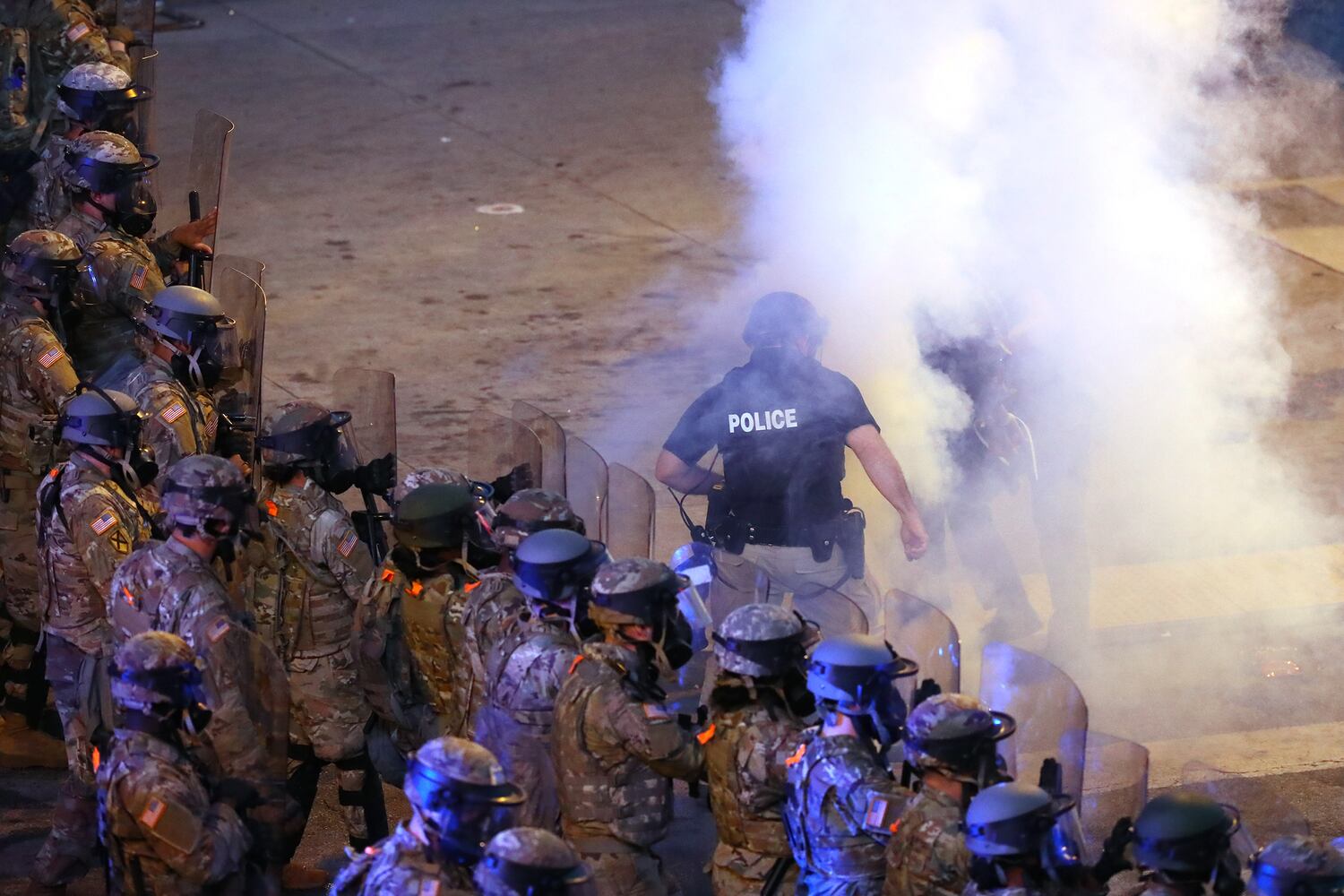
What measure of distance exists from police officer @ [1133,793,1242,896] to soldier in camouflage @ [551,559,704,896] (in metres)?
1.36

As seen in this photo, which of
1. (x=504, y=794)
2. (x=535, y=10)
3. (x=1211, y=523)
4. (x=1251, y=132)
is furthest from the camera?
(x=535, y=10)

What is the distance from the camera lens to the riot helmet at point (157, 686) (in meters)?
5.58

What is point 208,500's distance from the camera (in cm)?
651

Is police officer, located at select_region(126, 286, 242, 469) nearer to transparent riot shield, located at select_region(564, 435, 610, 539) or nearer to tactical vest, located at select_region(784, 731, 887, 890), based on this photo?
transparent riot shield, located at select_region(564, 435, 610, 539)

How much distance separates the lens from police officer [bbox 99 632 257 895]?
5520 mm

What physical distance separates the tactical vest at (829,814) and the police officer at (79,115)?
559cm

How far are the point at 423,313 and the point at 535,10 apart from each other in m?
8.97

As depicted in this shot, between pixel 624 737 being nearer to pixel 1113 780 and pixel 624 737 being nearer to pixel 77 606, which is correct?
pixel 1113 780

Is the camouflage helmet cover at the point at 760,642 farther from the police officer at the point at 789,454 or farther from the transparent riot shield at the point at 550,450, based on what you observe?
the transparent riot shield at the point at 550,450

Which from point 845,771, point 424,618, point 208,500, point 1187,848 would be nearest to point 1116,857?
point 1187,848

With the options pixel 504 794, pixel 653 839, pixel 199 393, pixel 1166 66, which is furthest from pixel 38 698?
pixel 1166 66

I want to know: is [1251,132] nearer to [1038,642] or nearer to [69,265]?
[1038,642]

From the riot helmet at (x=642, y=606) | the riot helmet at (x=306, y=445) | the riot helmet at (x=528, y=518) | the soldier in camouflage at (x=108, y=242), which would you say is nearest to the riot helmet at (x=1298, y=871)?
the riot helmet at (x=642, y=606)

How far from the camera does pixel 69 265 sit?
8422 millimetres
